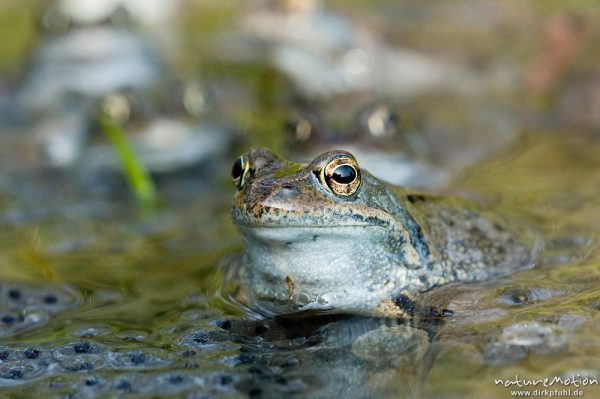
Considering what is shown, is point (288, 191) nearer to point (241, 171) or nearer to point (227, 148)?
point (241, 171)

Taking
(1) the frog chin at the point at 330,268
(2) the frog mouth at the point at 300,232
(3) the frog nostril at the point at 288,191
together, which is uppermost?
(3) the frog nostril at the point at 288,191

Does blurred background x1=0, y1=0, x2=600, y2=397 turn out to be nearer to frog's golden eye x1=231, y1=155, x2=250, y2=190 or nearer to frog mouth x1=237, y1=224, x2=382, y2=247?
frog mouth x1=237, y1=224, x2=382, y2=247

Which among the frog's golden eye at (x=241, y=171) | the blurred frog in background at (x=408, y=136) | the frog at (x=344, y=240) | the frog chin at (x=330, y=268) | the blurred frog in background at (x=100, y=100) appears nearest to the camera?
the frog at (x=344, y=240)

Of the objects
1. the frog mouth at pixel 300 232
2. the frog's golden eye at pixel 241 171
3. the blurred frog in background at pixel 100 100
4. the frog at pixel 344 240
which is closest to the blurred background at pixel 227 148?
the blurred frog in background at pixel 100 100

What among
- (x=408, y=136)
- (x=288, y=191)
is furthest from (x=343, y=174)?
(x=408, y=136)

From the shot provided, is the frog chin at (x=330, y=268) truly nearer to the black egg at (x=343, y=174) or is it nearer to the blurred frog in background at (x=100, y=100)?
the black egg at (x=343, y=174)

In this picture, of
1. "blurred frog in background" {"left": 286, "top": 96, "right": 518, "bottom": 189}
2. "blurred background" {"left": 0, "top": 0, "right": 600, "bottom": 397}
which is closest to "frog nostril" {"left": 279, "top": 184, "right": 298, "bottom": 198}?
"blurred background" {"left": 0, "top": 0, "right": 600, "bottom": 397}
